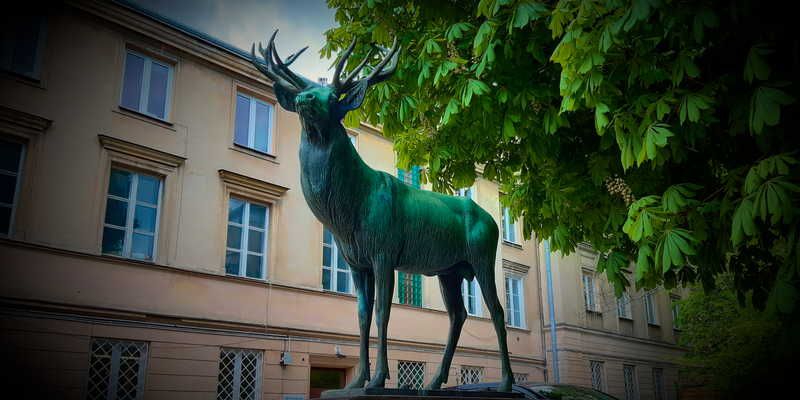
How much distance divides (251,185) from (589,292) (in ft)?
51.9

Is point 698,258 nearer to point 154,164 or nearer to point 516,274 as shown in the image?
point 154,164

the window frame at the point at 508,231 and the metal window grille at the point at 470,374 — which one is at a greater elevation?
the window frame at the point at 508,231

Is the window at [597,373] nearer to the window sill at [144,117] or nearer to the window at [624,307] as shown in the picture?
the window at [624,307]

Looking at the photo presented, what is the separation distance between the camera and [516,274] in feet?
79.2

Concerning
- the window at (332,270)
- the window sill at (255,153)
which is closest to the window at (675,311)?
the window at (332,270)

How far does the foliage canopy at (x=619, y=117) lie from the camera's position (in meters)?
4.49

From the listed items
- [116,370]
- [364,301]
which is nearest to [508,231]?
[116,370]

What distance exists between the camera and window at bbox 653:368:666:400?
1129 inches

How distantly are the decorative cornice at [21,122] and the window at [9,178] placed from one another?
0.99ft

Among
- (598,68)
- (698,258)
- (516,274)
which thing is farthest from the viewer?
(516,274)

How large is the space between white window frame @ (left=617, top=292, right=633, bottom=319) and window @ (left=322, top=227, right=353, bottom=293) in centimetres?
1475

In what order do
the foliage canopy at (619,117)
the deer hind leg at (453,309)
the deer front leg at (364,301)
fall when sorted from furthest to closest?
the deer hind leg at (453,309) → the deer front leg at (364,301) → the foliage canopy at (619,117)

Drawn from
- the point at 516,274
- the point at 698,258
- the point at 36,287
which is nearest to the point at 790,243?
the point at 698,258

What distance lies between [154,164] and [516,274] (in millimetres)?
14114
